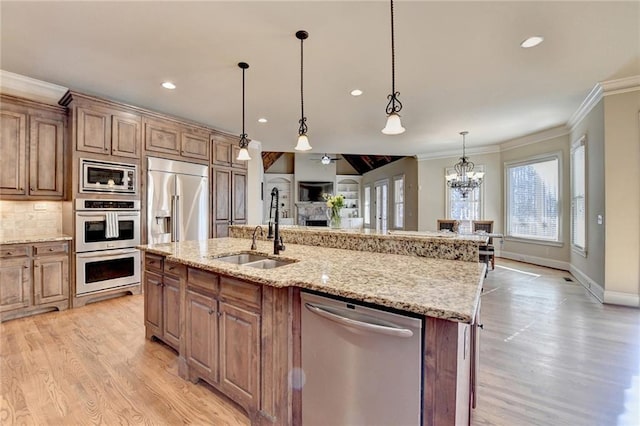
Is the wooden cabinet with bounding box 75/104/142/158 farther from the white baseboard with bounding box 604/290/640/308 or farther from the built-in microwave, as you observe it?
the white baseboard with bounding box 604/290/640/308

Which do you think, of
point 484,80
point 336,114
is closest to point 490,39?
point 484,80

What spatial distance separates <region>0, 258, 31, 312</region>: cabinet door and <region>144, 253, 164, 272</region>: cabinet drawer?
1831mm

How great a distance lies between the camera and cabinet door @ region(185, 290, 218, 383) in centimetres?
183

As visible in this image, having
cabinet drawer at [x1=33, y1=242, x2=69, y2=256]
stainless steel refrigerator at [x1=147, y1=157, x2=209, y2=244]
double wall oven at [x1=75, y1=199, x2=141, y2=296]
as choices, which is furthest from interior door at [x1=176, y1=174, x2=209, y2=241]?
cabinet drawer at [x1=33, y1=242, x2=69, y2=256]

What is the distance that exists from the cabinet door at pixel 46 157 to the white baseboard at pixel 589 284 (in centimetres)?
721

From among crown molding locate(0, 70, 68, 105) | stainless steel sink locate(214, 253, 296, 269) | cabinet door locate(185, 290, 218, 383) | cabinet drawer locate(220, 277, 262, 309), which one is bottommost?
cabinet door locate(185, 290, 218, 383)

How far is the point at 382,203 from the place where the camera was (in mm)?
10852

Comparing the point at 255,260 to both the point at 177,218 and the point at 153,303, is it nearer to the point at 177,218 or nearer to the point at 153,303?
the point at 153,303

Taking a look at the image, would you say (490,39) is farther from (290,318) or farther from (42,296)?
(42,296)

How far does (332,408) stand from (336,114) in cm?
420

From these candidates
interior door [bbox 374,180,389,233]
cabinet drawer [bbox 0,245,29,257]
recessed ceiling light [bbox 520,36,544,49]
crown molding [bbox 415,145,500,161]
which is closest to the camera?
recessed ceiling light [bbox 520,36,544,49]

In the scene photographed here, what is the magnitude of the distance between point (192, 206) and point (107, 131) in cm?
146

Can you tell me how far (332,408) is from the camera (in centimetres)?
135

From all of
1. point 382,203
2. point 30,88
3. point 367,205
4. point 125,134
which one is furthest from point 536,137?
point 30,88
